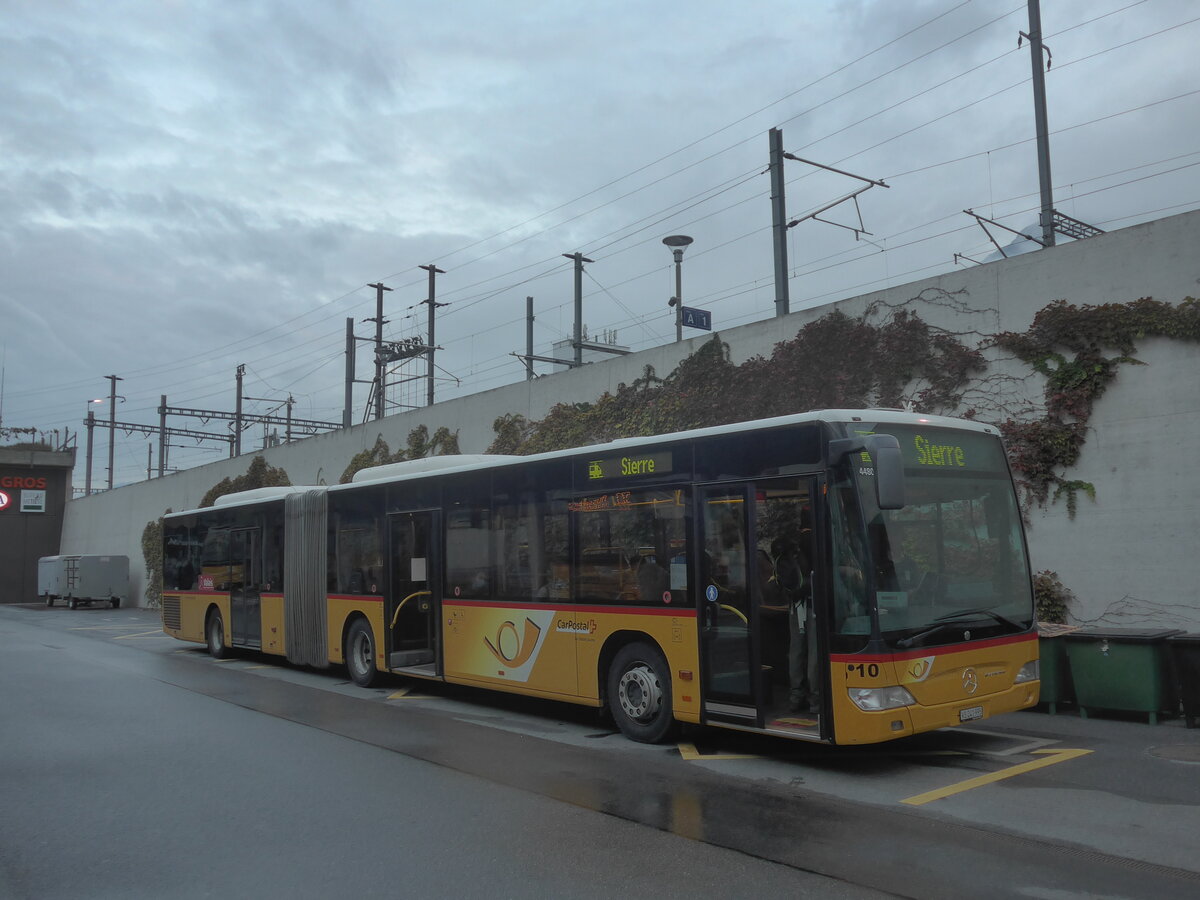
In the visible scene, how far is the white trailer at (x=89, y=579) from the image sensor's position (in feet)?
135

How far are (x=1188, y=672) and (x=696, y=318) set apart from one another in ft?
52.8

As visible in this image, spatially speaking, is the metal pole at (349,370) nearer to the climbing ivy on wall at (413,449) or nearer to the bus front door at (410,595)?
the climbing ivy on wall at (413,449)

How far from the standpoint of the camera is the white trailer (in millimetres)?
41094

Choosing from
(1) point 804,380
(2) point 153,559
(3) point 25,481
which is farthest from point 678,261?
(3) point 25,481

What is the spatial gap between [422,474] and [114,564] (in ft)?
113

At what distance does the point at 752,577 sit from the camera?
26.9ft

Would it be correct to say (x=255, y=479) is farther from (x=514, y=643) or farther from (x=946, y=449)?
(x=946, y=449)

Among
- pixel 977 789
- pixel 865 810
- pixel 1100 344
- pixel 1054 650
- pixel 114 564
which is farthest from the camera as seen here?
pixel 114 564

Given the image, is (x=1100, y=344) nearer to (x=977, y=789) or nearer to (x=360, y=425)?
(x=977, y=789)

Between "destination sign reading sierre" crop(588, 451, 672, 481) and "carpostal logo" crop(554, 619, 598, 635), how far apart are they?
4.73ft

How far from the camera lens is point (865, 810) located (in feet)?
21.9

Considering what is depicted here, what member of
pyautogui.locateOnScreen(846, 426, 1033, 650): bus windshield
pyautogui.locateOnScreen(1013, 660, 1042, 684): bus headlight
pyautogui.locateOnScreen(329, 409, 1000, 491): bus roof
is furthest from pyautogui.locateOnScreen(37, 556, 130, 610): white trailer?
pyautogui.locateOnScreen(1013, 660, 1042, 684): bus headlight

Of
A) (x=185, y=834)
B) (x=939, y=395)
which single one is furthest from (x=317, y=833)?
(x=939, y=395)

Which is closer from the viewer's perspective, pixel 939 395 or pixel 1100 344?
pixel 1100 344
